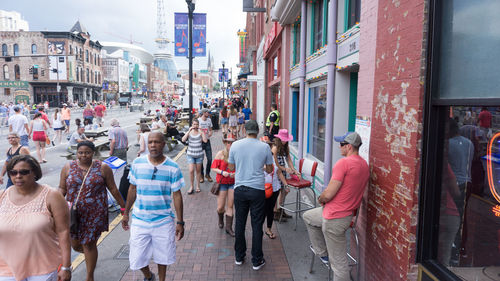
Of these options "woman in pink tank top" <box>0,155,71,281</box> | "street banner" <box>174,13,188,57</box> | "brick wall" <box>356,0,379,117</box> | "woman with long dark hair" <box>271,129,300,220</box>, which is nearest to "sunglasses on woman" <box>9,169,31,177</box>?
"woman in pink tank top" <box>0,155,71,281</box>

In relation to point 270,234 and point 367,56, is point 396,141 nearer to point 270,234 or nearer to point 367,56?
point 367,56

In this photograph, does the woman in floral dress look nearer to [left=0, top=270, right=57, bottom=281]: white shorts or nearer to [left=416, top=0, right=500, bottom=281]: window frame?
[left=0, top=270, right=57, bottom=281]: white shorts

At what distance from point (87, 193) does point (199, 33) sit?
10259mm

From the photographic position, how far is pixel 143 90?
106438 mm

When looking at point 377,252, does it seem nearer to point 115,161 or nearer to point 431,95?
point 431,95

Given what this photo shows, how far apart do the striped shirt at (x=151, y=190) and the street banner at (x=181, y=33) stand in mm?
10159

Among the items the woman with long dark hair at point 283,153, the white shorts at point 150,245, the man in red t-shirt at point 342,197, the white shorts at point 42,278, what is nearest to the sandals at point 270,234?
the woman with long dark hair at point 283,153

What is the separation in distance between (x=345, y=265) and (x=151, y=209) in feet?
7.18

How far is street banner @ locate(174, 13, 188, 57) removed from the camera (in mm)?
12703

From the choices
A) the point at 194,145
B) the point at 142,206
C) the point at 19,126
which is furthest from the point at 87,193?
the point at 19,126

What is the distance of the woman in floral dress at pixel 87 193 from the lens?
3.95 m

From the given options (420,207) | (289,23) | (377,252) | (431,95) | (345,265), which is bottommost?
(345,265)

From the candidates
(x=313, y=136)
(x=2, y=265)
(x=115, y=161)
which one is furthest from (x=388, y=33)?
(x=313, y=136)

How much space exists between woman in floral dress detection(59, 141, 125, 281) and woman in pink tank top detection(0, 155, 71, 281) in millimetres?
938
